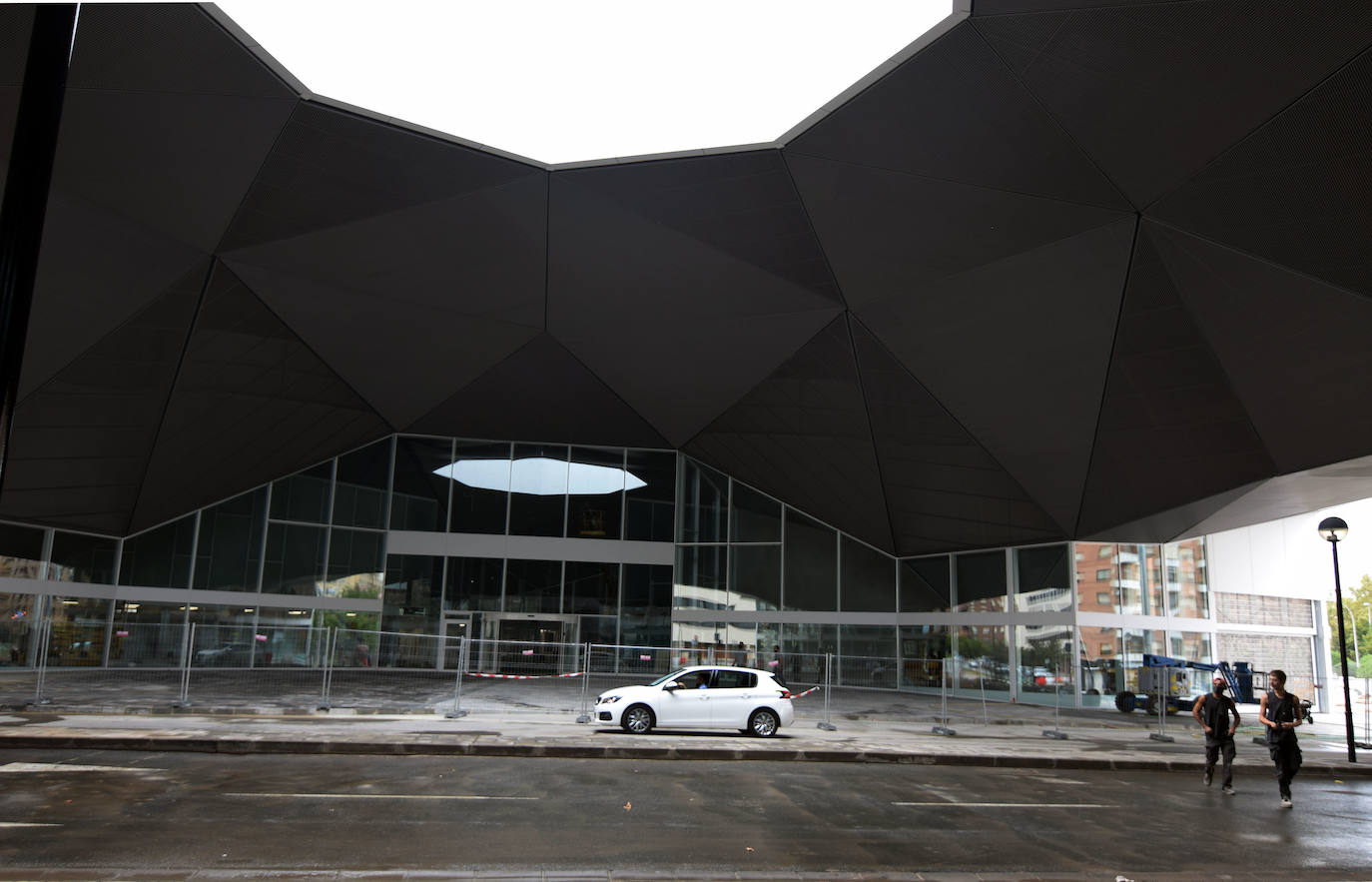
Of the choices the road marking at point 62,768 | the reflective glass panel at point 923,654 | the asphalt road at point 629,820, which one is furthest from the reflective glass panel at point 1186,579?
the road marking at point 62,768

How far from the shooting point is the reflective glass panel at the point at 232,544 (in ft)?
102

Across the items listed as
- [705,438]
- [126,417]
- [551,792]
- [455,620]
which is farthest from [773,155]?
[455,620]

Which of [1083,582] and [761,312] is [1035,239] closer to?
[761,312]

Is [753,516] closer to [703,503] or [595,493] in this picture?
[703,503]

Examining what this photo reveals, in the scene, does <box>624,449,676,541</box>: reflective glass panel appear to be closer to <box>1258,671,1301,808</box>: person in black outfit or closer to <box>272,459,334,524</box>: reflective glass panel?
<box>272,459,334,524</box>: reflective glass panel

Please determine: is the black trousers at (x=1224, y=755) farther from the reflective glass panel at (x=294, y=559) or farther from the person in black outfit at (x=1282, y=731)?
the reflective glass panel at (x=294, y=559)

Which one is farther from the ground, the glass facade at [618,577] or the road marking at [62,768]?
the glass facade at [618,577]

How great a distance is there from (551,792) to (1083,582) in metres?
19.7

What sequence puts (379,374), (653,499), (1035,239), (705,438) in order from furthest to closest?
(653,499)
(705,438)
(379,374)
(1035,239)

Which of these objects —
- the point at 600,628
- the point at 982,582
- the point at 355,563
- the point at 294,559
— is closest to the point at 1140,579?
the point at 982,582

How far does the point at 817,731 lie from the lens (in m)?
18.7

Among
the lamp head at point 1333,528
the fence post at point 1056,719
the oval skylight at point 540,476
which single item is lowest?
the fence post at point 1056,719

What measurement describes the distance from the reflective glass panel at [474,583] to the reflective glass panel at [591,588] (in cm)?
238

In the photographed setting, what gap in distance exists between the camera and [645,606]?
34219 mm
